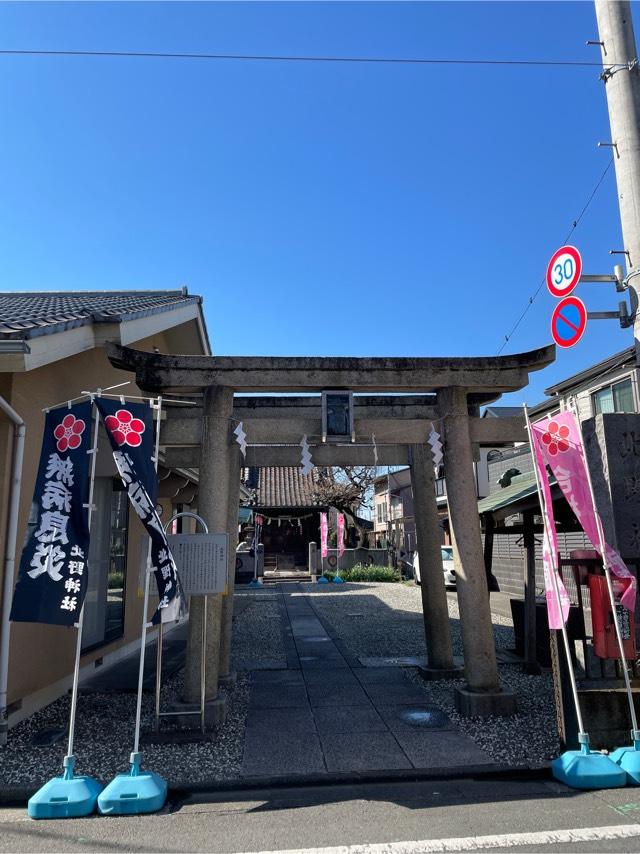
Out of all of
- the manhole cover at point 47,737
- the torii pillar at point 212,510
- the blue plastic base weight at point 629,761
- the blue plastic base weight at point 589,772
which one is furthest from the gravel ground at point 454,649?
the manhole cover at point 47,737

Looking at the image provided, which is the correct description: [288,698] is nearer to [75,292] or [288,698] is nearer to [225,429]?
[225,429]

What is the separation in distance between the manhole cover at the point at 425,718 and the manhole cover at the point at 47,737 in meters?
3.62

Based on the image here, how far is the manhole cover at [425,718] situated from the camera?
6.14 m

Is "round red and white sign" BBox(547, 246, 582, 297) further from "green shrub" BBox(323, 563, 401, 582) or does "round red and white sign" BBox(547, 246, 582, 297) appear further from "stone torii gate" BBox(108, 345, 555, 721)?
"green shrub" BBox(323, 563, 401, 582)

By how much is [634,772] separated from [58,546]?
5104 mm

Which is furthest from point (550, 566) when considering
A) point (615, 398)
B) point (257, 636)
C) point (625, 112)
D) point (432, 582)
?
point (615, 398)

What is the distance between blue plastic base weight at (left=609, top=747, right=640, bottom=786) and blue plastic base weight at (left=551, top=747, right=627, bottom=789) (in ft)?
0.18

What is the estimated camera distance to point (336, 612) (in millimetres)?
15680

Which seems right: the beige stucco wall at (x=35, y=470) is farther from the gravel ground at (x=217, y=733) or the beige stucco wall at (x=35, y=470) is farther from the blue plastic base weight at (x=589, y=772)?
the blue plastic base weight at (x=589, y=772)

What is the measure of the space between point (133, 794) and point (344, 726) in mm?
2535

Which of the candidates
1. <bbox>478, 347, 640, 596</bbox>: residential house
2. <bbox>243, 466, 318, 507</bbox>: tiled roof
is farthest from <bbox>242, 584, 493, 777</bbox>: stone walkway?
<bbox>243, 466, 318, 507</bbox>: tiled roof

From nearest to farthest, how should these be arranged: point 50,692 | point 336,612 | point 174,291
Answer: point 50,692
point 174,291
point 336,612

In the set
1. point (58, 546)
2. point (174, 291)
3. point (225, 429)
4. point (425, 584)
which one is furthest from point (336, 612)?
point (58, 546)

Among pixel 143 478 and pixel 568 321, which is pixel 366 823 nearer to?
pixel 143 478
